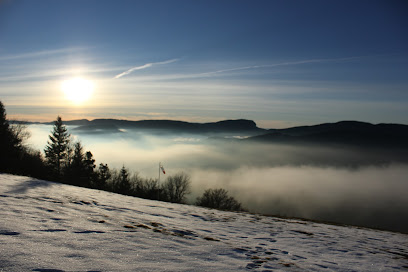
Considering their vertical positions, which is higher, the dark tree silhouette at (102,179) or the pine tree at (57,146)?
the pine tree at (57,146)

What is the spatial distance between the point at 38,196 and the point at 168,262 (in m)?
8.83

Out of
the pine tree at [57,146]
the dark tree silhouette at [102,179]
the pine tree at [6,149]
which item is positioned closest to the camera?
the pine tree at [6,149]

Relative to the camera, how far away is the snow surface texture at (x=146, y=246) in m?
5.03

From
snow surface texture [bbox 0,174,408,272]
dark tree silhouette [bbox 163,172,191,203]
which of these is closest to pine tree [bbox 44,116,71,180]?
dark tree silhouette [bbox 163,172,191,203]

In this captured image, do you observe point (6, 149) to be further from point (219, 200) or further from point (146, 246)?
point (219, 200)

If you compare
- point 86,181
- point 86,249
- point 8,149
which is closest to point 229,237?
point 86,249

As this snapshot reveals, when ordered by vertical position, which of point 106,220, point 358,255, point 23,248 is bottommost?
point 358,255

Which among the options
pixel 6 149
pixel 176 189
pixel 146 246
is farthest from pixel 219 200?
pixel 146 246

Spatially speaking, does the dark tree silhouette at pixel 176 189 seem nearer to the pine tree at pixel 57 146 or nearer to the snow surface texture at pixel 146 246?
the pine tree at pixel 57 146

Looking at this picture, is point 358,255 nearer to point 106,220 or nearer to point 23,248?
point 106,220

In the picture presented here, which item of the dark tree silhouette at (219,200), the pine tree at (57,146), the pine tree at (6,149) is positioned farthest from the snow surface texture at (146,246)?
the dark tree silhouette at (219,200)

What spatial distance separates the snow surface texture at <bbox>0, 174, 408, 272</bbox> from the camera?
5.03m

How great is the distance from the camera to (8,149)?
2812 cm

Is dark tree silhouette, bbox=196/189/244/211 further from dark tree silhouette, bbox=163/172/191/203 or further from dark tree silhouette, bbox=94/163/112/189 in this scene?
dark tree silhouette, bbox=94/163/112/189
